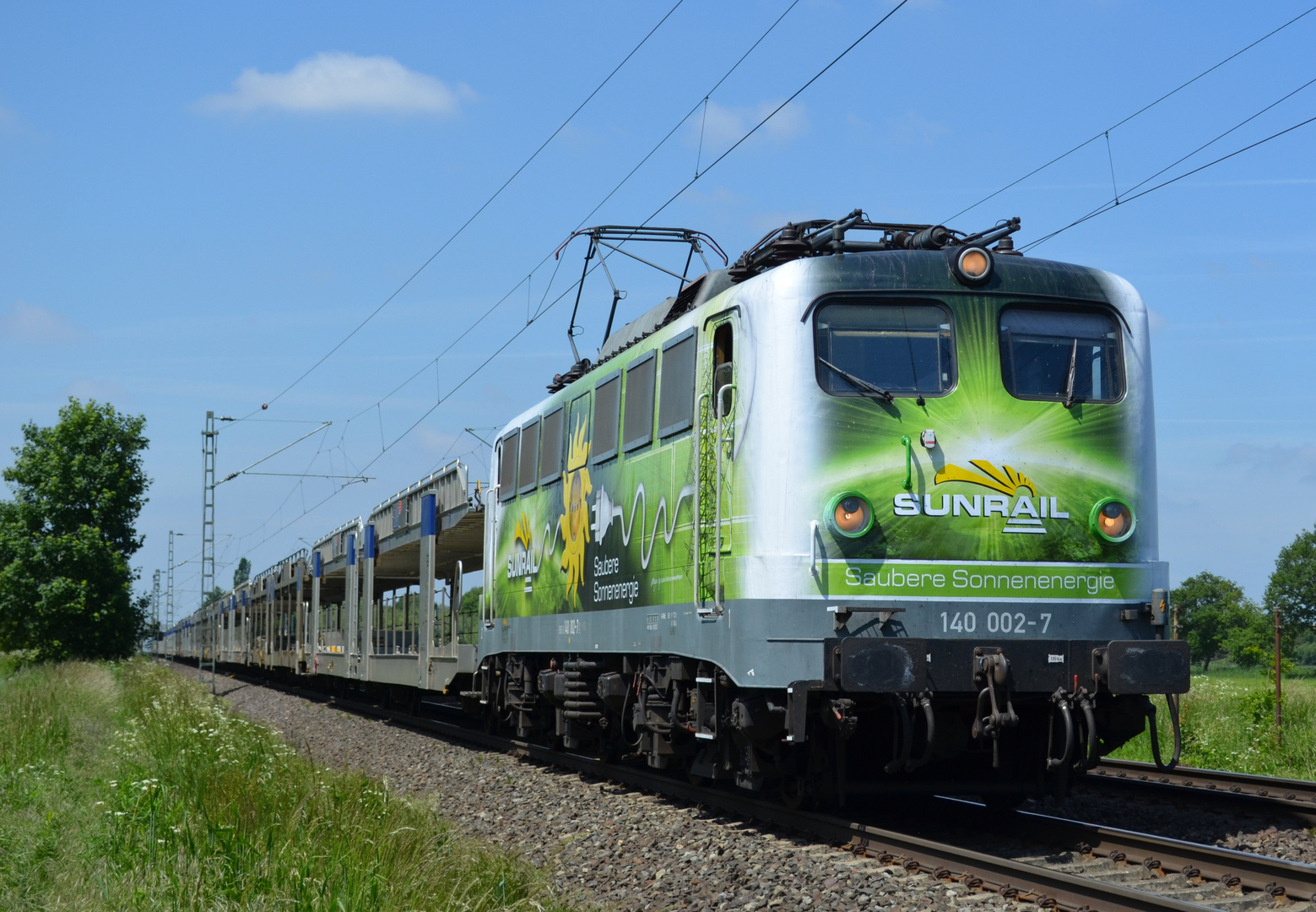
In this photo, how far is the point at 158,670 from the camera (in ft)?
112

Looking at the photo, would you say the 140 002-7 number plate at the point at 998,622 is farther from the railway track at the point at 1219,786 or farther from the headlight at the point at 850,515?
the railway track at the point at 1219,786

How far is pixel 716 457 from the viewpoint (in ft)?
29.7

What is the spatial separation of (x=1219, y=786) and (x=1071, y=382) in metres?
4.26

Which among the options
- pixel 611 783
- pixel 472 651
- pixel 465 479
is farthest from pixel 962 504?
pixel 465 479

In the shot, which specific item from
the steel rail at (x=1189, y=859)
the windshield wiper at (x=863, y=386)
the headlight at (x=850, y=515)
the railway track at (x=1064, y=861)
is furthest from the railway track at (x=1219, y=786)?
the windshield wiper at (x=863, y=386)

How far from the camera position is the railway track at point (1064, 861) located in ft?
21.4

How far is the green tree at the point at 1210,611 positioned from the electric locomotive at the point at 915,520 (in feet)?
314

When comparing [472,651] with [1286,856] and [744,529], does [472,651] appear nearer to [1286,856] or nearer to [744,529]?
[744,529]

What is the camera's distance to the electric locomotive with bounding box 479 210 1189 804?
8039 millimetres

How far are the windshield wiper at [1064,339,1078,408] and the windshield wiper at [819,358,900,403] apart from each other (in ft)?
3.76

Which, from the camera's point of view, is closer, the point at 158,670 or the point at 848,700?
the point at 848,700

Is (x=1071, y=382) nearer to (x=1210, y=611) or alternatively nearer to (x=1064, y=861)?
(x=1064, y=861)

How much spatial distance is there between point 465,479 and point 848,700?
38.0 ft

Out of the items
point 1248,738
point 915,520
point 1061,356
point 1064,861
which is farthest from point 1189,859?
point 1248,738
